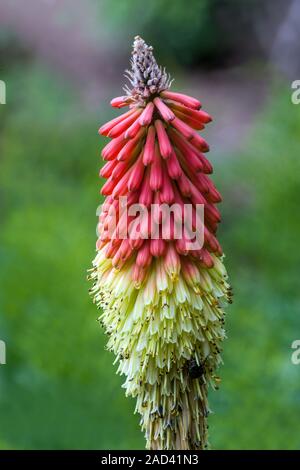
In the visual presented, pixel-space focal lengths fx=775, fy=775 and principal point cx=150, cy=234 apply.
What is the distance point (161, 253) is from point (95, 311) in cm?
454

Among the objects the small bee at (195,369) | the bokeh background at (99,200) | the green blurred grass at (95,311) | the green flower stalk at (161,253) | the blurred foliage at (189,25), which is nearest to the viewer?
the green flower stalk at (161,253)

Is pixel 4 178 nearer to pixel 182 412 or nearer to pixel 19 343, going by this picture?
pixel 19 343

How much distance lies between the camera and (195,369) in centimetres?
383

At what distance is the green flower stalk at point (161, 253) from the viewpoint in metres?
3.66

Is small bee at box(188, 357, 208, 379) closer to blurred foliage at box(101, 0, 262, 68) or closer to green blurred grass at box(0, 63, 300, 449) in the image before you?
green blurred grass at box(0, 63, 300, 449)

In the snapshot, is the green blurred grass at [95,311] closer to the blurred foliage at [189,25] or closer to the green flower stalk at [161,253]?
the green flower stalk at [161,253]

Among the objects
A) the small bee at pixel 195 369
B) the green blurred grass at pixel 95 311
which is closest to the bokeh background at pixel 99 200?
the green blurred grass at pixel 95 311

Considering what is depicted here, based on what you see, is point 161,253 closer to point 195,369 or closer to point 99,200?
point 195,369

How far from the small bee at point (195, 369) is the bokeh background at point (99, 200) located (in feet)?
9.78

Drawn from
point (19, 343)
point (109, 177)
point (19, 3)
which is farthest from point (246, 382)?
point (19, 3)

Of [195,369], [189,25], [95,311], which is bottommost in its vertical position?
[195,369]

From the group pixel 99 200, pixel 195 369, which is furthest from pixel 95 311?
pixel 195 369

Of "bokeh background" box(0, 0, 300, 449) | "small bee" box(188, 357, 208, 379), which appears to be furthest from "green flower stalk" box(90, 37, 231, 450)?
"bokeh background" box(0, 0, 300, 449)

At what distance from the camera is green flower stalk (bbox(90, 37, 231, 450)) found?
3.66 m
